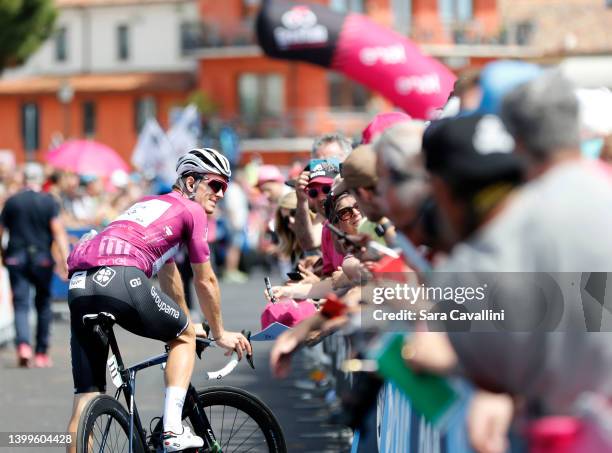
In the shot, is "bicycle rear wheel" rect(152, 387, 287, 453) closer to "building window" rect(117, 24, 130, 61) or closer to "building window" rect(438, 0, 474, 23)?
"building window" rect(438, 0, 474, 23)

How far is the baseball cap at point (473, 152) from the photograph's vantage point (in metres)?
3.39

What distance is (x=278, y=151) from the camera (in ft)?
198

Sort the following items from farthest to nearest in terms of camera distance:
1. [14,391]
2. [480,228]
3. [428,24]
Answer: [428,24]
[14,391]
[480,228]

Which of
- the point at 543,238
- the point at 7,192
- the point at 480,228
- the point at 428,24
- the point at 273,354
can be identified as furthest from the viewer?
the point at 428,24

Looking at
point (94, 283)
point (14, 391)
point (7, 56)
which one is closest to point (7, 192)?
point (14, 391)

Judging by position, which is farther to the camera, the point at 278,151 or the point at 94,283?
the point at 278,151

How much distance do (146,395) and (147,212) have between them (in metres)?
1.84

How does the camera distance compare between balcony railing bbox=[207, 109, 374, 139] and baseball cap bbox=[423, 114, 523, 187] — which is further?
balcony railing bbox=[207, 109, 374, 139]

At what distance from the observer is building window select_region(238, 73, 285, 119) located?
61750 mm

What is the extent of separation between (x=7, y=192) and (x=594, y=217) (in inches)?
704

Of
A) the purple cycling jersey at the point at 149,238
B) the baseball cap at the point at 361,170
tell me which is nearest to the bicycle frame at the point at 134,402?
the purple cycling jersey at the point at 149,238

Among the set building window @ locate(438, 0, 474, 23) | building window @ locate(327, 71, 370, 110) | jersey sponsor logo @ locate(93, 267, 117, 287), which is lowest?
building window @ locate(327, 71, 370, 110)

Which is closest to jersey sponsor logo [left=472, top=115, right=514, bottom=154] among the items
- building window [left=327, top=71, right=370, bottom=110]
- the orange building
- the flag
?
the flag

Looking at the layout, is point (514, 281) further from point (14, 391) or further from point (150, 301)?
point (14, 391)
